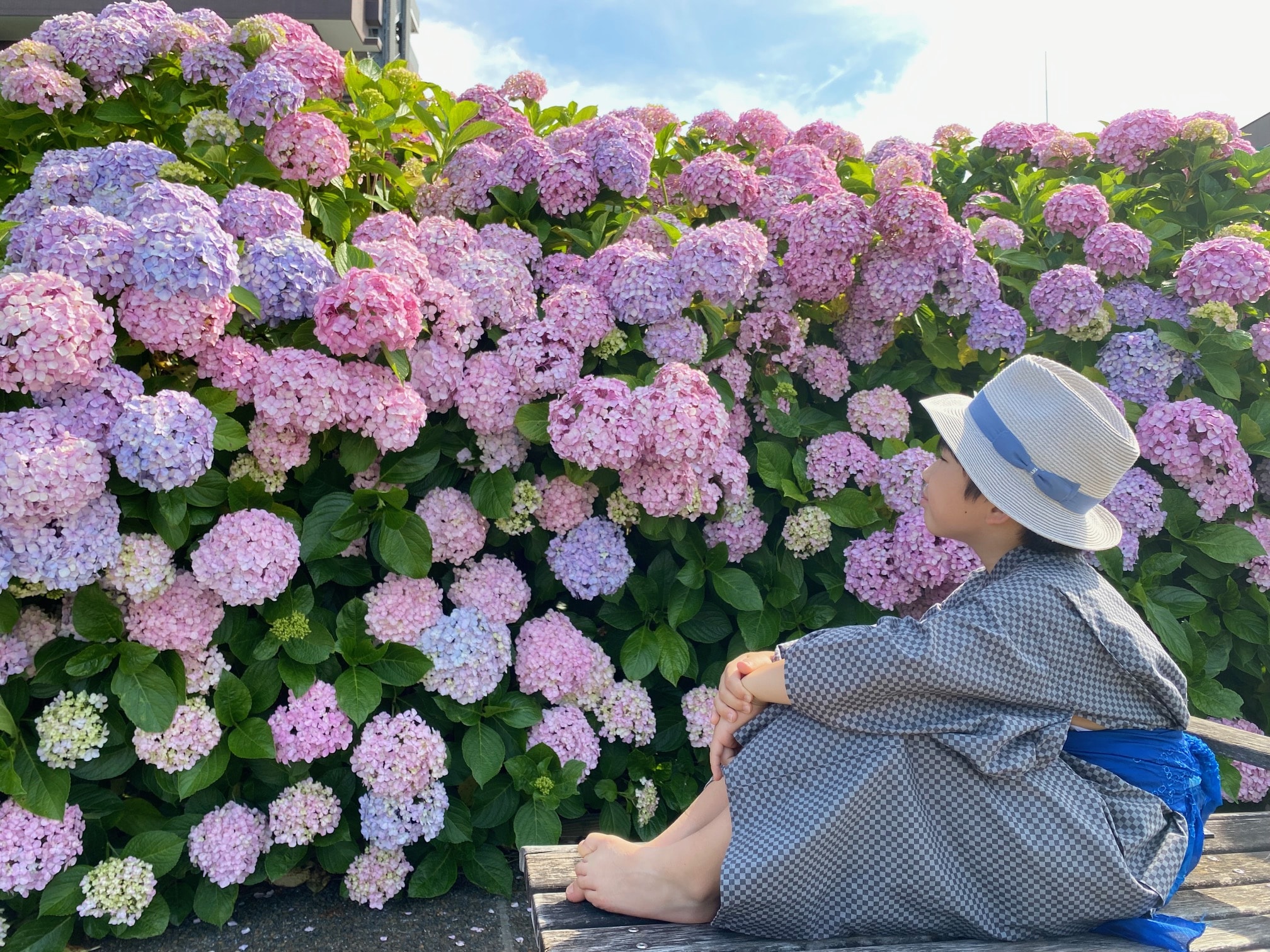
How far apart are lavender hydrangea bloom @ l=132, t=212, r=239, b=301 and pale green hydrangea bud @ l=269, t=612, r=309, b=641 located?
0.75 meters

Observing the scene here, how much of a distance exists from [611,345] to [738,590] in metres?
0.73

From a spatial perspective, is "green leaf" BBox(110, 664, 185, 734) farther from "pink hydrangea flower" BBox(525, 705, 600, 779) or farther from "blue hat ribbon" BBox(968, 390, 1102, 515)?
"blue hat ribbon" BBox(968, 390, 1102, 515)

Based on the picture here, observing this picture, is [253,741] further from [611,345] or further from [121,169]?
[121,169]

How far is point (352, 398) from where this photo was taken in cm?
219

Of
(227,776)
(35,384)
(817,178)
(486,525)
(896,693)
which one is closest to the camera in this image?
(896,693)

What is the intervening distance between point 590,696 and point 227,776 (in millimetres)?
899

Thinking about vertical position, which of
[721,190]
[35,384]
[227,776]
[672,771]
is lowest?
[672,771]

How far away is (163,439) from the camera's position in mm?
2000

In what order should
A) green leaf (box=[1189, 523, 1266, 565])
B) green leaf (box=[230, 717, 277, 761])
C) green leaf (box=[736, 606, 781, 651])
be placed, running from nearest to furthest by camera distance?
green leaf (box=[230, 717, 277, 761]) < green leaf (box=[736, 606, 781, 651]) < green leaf (box=[1189, 523, 1266, 565])

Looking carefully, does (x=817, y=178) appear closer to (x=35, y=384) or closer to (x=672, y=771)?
A: (x=672, y=771)

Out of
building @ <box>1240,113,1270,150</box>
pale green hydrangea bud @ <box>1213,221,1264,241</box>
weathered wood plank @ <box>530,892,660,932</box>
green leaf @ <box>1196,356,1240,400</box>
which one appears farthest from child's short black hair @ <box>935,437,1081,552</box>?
building @ <box>1240,113,1270,150</box>

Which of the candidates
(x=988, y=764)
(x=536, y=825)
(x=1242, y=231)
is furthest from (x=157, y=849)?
(x=1242, y=231)

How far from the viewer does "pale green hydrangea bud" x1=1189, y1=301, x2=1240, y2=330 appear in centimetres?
293

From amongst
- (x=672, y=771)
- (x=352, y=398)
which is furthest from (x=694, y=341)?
(x=672, y=771)
